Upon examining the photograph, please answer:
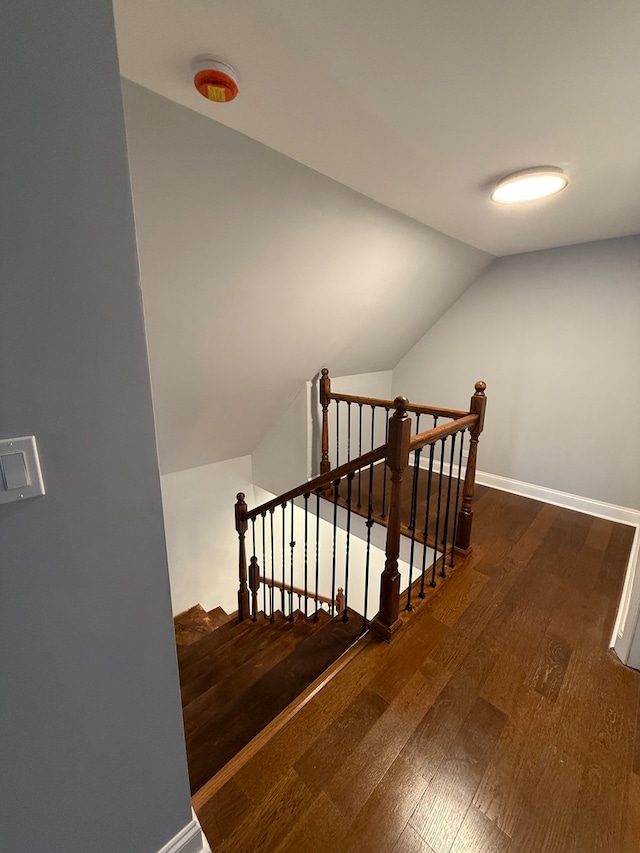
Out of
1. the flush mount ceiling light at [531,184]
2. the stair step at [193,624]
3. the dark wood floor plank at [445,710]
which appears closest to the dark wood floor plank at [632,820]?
the dark wood floor plank at [445,710]

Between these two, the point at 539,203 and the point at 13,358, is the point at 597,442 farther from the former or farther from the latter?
the point at 13,358

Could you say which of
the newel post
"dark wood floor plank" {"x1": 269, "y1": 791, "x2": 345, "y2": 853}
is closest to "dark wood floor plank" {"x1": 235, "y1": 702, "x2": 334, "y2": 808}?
"dark wood floor plank" {"x1": 269, "y1": 791, "x2": 345, "y2": 853}

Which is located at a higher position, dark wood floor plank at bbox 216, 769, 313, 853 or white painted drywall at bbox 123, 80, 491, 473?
white painted drywall at bbox 123, 80, 491, 473

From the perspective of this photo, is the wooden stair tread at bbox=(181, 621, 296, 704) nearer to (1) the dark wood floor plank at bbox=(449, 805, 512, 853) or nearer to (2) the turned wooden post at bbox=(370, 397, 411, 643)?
(2) the turned wooden post at bbox=(370, 397, 411, 643)

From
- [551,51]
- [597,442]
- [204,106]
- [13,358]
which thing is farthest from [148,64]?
[597,442]

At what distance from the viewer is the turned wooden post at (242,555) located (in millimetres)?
2533

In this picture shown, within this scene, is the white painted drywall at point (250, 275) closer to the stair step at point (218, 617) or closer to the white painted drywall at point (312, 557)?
the white painted drywall at point (312, 557)

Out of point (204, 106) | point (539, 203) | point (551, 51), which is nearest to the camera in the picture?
point (551, 51)

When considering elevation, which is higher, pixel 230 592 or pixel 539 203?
pixel 539 203

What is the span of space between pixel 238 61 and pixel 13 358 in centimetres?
102

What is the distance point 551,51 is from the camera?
94cm

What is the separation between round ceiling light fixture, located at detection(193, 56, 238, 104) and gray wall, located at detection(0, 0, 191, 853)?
19.9 inches

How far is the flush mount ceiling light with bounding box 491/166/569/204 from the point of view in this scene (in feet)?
5.03

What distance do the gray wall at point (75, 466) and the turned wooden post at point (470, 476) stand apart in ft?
5.84
